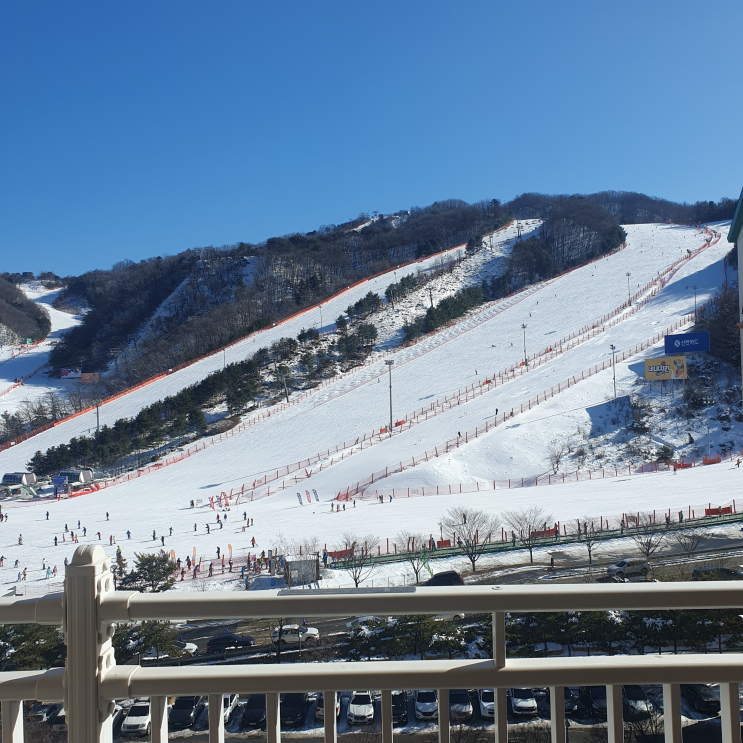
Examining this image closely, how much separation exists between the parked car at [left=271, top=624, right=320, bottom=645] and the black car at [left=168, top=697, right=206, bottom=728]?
13.2 ft

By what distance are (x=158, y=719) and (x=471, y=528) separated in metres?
19.1

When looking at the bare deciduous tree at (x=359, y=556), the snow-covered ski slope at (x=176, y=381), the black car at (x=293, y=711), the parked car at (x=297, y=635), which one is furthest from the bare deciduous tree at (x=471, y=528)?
the snow-covered ski slope at (x=176, y=381)

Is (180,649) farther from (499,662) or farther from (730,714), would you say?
(730,714)

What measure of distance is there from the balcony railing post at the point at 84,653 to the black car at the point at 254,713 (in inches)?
61.6

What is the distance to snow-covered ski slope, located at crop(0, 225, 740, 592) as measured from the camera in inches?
918

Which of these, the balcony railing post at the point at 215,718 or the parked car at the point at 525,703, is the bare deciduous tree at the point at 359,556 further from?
the balcony railing post at the point at 215,718

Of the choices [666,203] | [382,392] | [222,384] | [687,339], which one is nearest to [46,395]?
[222,384]

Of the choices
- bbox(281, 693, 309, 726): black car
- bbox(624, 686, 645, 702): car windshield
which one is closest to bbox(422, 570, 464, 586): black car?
bbox(624, 686, 645, 702): car windshield

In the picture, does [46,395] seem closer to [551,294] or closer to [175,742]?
[551,294]

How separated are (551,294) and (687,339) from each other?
1172 inches

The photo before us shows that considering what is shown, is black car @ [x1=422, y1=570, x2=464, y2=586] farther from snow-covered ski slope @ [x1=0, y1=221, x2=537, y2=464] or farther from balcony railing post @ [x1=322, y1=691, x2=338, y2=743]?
snow-covered ski slope @ [x1=0, y1=221, x2=537, y2=464]

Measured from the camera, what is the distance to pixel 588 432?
3275 centimetres

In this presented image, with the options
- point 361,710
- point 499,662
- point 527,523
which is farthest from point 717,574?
point 527,523

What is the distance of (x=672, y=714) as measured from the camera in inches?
77.1
